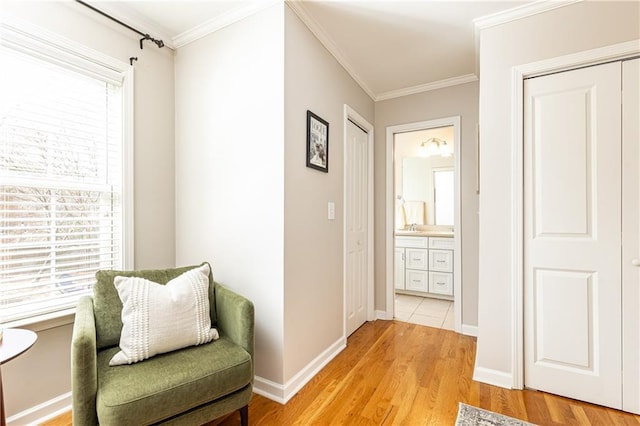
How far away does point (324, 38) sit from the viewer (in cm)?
228

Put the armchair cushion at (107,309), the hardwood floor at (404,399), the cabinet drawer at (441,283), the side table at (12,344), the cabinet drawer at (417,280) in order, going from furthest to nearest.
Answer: the cabinet drawer at (417,280) → the cabinet drawer at (441,283) → the hardwood floor at (404,399) → the armchair cushion at (107,309) → the side table at (12,344)

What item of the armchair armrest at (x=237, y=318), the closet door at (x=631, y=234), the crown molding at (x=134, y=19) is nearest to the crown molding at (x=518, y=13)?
the closet door at (x=631, y=234)

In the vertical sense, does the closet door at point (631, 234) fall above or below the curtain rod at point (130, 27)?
below

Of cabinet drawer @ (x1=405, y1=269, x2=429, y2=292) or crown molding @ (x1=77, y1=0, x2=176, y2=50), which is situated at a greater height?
crown molding @ (x1=77, y1=0, x2=176, y2=50)

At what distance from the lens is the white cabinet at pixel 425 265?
4.06 m

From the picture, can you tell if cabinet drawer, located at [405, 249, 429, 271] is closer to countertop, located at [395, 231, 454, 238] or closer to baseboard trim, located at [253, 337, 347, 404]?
countertop, located at [395, 231, 454, 238]

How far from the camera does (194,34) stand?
2242 mm

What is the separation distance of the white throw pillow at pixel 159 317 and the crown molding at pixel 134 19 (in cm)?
171

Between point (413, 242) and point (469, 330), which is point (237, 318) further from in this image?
point (413, 242)

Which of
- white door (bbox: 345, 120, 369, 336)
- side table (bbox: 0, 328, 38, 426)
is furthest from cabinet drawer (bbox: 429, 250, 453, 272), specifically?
side table (bbox: 0, 328, 38, 426)

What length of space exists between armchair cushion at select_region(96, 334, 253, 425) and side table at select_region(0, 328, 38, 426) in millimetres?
293

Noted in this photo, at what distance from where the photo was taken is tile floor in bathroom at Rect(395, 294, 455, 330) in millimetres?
3269

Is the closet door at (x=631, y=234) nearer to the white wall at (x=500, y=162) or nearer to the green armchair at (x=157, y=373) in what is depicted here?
the white wall at (x=500, y=162)

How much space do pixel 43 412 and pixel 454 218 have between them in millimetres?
3292
